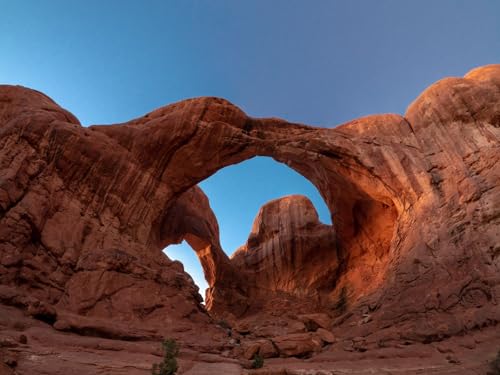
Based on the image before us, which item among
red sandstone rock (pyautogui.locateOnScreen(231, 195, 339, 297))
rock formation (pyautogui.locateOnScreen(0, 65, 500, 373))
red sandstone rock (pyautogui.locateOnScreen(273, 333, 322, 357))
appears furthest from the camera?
red sandstone rock (pyautogui.locateOnScreen(231, 195, 339, 297))

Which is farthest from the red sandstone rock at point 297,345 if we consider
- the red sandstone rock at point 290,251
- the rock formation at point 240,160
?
the red sandstone rock at point 290,251

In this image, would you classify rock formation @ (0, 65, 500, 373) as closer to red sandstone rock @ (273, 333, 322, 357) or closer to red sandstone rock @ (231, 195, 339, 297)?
red sandstone rock @ (273, 333, 322, 357)

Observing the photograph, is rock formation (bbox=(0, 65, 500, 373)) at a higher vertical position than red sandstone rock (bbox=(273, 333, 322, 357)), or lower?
higher

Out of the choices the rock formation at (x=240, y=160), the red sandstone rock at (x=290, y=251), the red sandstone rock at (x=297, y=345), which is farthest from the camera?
the red sandstone rock at (x=290, y=251)

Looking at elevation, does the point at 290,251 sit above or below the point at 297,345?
above

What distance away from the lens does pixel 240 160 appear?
22.5 metres

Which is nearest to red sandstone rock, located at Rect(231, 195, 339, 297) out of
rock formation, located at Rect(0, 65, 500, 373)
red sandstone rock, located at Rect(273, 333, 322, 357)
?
rock formation, located at Rect(0, 65, 500, 373)

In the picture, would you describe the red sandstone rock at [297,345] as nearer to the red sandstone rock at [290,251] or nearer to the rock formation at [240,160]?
the rock formation at [240,160]

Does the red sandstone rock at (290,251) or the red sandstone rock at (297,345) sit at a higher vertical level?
the red sandstone rock at (290,251)

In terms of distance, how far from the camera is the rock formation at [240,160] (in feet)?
39.8

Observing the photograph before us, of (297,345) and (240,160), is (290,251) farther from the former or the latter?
(297,345)

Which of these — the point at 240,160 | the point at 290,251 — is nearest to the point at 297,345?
the point at 240,160

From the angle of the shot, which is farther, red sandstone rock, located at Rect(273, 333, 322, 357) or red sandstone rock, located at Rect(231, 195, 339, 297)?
red sandstone rock, located at Rect(231, 195, 339, 297)

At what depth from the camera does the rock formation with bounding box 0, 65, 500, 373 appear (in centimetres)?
1214
